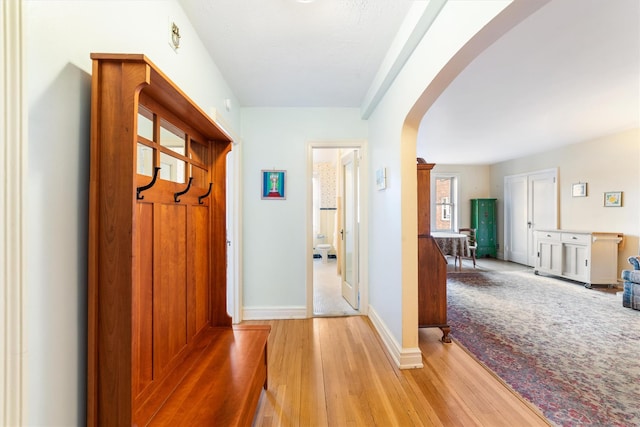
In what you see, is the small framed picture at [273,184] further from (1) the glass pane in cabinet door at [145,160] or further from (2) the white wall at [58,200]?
(2) the white wall at [58,200]

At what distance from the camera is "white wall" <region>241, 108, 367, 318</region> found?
124 inches

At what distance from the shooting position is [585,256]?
450 centimetres

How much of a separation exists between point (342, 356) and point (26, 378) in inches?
80.5

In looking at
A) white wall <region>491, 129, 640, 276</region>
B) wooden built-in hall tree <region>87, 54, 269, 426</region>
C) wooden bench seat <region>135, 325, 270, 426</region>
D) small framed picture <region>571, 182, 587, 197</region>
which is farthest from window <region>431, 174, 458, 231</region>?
wooden bench seat <region>135, 325, 270, 426</region>

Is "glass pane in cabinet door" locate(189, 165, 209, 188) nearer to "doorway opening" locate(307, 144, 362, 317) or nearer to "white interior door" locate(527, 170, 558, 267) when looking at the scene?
"doorway opening" locate(307, 144, 362, 317)

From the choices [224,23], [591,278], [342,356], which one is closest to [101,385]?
[342,356]

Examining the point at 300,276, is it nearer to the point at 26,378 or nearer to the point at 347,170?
the point at 347,170

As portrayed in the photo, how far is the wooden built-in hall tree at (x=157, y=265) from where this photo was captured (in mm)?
796

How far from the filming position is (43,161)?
74cm

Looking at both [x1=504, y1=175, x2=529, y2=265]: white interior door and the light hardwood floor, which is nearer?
the light hardwood floor

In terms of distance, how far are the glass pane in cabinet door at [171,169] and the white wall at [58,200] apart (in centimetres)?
30

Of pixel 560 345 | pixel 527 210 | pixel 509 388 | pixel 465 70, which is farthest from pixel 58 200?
pixel 527 210

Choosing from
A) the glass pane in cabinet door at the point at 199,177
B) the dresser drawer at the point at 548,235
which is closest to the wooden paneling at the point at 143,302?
the glass pane in cabinet door at the point at 199,177

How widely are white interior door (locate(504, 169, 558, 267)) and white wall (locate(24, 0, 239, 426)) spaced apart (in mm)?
7351
